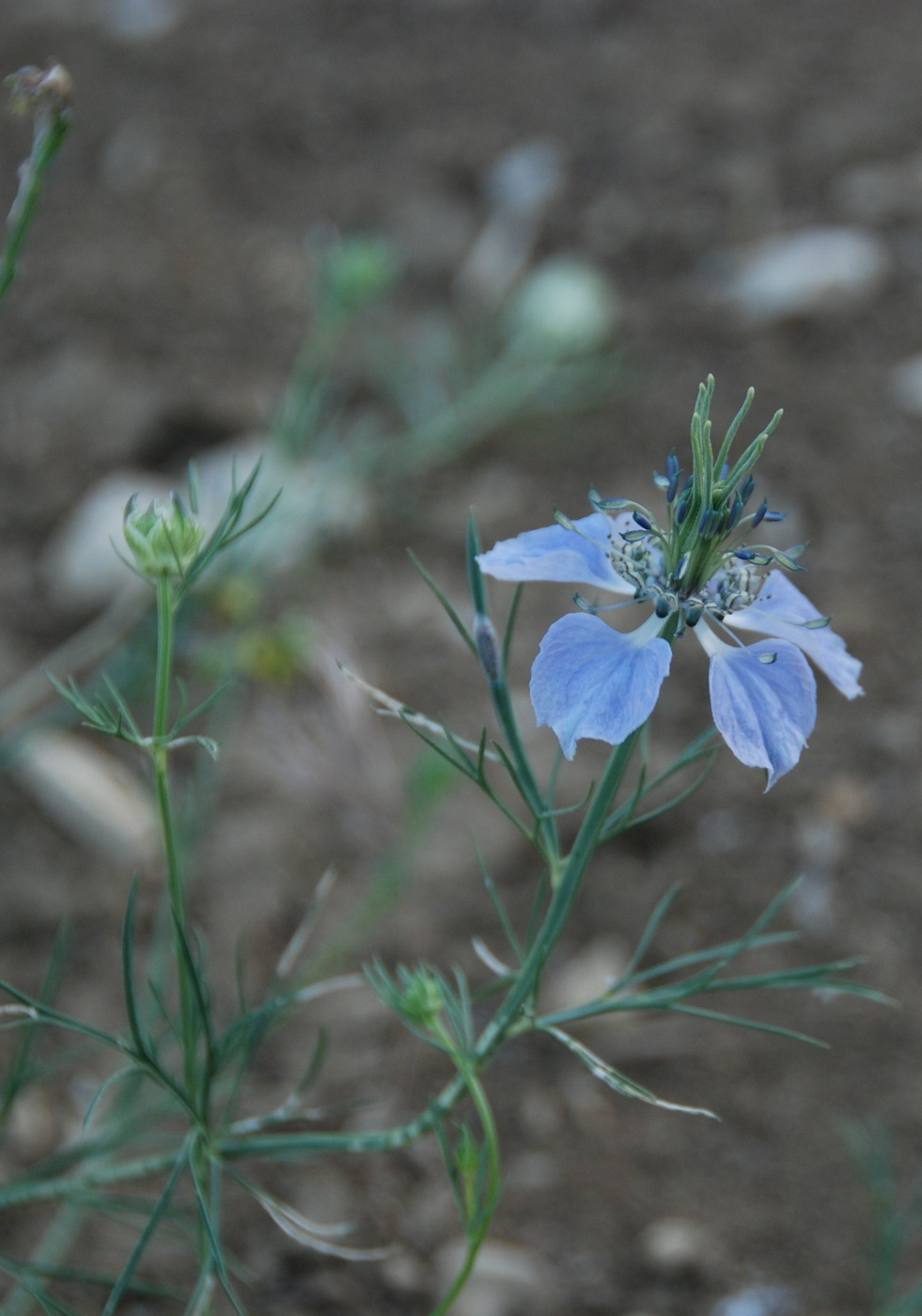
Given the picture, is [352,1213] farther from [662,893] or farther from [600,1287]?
[662,893]

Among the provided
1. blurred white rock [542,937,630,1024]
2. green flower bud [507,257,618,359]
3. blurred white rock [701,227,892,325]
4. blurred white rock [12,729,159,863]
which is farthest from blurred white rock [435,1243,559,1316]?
blurred white rock [701,227,892,325]

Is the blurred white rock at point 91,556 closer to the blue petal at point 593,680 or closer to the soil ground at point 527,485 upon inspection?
the soil ground at point 527,485

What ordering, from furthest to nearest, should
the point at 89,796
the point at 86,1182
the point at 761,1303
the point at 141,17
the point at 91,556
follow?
the point at 141,17 → the point at 91,556 → the point at 89,796 → the point at 761,1303 → the point at 86,1182

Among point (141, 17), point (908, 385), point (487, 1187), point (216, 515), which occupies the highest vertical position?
point (141, 17)

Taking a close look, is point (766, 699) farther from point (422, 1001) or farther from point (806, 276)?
point (806, 276)

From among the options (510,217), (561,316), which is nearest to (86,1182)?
(561,316)

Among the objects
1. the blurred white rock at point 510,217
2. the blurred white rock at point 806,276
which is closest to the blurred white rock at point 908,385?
the blurred white rock at point 806,276

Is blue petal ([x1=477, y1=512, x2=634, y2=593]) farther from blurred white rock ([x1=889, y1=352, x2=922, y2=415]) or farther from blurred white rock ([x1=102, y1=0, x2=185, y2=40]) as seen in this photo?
blurred white rock ([x1=102, y1=0, x2=185, y2=40])
